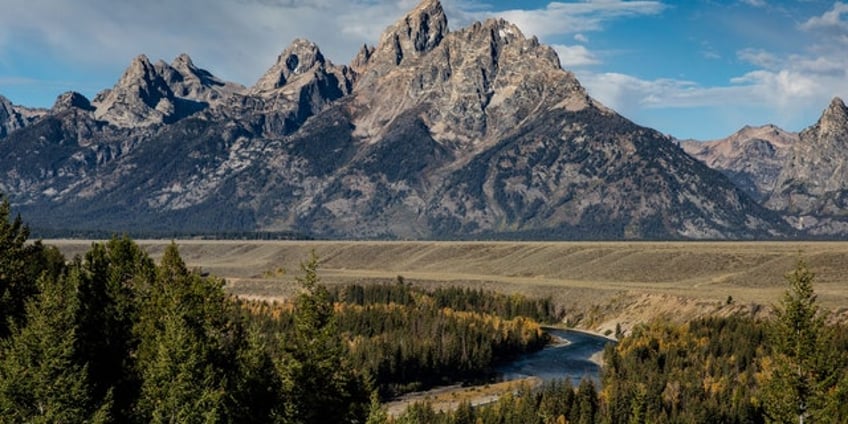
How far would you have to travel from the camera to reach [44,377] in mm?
36500

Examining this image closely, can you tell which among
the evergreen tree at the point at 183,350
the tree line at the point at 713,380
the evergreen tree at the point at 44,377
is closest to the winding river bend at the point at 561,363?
the tree line at the point at 713,380

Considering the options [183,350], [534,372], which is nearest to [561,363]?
[534,372]

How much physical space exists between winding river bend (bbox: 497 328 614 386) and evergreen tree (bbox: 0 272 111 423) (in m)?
84.3

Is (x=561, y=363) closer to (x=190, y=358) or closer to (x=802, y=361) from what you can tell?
(x=802, y=361)

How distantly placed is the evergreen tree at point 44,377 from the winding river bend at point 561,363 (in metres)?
84.3

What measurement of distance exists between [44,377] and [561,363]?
4215 inches

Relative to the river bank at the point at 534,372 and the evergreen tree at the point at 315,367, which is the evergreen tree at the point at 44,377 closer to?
the evergreen tree at the point at 315,367

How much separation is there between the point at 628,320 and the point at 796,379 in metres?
123

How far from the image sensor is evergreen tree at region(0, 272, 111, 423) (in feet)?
118

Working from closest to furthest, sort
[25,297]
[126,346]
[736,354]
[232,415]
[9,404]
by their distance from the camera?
[9,404], [232,415], [126,346], [25,297], [736,354]

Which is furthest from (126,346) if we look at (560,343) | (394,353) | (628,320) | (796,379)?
(628,320)

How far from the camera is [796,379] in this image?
50.3m

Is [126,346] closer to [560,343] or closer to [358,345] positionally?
[358,345]

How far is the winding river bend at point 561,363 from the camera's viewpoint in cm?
12602
